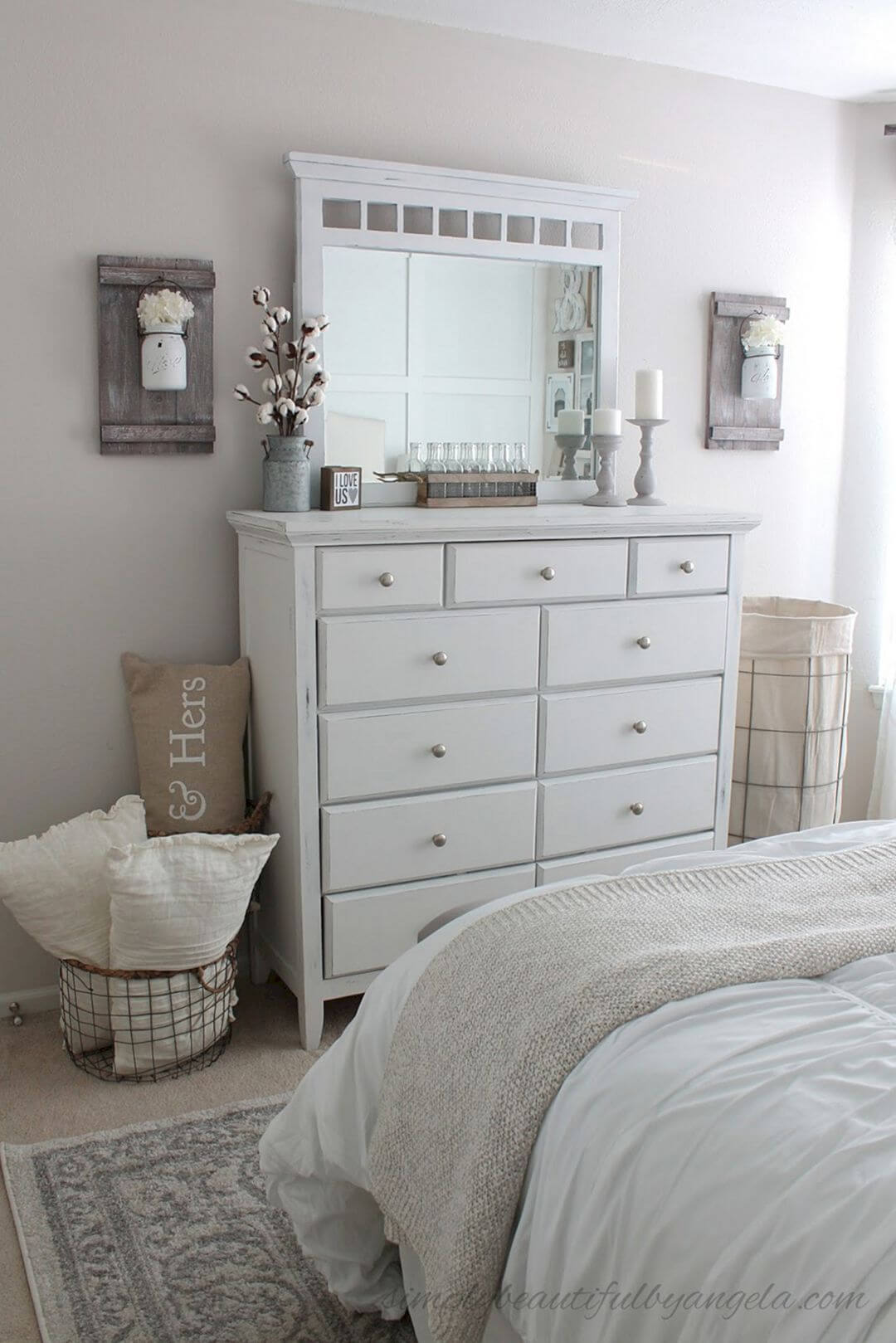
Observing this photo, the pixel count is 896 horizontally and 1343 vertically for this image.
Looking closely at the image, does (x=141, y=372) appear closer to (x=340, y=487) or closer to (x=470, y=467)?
(x=340, y=487)

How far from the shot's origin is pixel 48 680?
2863 millimetres

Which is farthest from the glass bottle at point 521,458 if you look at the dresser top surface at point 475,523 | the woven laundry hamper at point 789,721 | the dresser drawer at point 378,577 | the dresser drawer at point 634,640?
the woven laundry hamper at point 789,721

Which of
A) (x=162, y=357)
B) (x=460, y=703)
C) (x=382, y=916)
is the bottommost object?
(x=382, y=916)

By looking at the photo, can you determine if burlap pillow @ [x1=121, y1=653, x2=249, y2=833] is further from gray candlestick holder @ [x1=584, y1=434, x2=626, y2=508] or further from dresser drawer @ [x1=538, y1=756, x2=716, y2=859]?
gray candlestick holder @ [x1=584, y1=434, x2=626, y2=508]

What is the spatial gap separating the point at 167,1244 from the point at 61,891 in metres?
0.80

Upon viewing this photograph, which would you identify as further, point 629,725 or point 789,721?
point 789,721

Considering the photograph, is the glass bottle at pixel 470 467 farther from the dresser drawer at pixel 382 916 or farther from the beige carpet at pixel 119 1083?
the beige carpet at pixel 119 1083

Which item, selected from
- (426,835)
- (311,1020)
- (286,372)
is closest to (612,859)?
(426,835)

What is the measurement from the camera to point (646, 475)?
3342 millimetres

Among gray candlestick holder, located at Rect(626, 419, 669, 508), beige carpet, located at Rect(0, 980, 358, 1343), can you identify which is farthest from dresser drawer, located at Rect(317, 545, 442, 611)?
beige carpet, located at Rect(0, 980, 358, 1343)

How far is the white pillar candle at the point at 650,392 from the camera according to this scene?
3268mm

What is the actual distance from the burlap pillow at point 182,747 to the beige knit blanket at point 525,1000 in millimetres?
1384

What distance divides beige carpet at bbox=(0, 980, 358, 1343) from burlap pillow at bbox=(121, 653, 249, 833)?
0.49 metres

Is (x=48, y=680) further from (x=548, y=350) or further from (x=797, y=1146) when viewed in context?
(x=797, y=1146)
